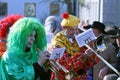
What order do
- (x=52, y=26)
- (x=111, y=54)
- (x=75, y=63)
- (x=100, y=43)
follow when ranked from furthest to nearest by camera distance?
1. (x=52, y=26)
2. (x=111, y=54)
3. (x=75, y=63)
4. (x=100, y=43)

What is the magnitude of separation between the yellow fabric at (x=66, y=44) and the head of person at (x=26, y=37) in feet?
4.91

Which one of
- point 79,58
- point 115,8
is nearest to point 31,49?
point 79,58

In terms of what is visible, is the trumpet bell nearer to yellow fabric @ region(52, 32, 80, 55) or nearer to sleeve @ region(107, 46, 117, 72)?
yellow fabric @ region(52, 32, 80, 55)

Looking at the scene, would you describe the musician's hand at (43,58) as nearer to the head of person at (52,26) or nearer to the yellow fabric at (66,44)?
the yellow fabric at (66,44)

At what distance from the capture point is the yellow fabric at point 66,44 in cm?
495

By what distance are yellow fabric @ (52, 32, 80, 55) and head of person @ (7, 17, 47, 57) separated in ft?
4.91

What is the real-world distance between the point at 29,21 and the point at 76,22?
1771mm

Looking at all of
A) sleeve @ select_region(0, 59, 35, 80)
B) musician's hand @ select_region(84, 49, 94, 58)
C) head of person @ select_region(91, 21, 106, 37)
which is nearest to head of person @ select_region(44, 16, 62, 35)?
head of person @ select_region(91, 21, 106, 37)

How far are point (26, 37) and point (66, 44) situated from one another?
1.72 meters

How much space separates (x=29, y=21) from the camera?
3398 millimetres

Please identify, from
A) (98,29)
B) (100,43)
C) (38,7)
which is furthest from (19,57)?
(38,7)

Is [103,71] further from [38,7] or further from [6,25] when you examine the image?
[38,7]

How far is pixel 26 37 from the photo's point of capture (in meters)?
3.33

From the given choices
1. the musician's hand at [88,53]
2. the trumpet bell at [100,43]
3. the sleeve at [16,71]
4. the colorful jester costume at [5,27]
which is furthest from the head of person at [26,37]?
the musician's hand at [88,53]
